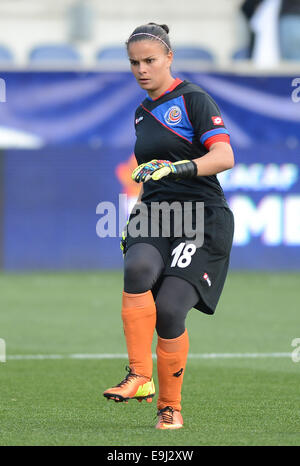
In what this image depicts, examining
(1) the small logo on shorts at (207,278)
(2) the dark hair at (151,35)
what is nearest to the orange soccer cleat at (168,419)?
(1) the small logo on shorts at (207,278)

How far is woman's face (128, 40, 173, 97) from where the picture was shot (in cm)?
478

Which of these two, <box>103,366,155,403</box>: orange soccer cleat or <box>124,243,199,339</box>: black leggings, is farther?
<box>124,243,199,339</box>: black leggings

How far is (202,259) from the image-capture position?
189 inches

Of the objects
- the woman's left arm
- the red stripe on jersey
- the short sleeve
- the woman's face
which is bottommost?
the woman's left arm

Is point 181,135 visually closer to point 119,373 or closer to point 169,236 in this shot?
point 169,236

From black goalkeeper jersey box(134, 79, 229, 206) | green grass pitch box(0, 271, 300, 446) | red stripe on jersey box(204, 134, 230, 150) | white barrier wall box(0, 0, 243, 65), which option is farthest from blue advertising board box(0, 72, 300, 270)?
red stripe on jersey box(204, 134, 230, 150)

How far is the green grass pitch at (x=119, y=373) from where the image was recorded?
470cm

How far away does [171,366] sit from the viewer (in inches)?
188

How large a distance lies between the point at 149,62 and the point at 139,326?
1213mm

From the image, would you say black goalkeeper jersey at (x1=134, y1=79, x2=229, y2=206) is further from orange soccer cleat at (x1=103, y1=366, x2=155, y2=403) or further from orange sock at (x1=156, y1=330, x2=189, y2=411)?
orange soccer cleat at (x1=103, y1=366, x2=155, y2=403)

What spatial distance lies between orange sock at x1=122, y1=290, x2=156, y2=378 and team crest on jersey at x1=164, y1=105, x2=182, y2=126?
791 mm

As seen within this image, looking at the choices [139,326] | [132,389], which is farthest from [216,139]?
[132,389]

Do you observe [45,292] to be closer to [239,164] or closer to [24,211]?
[24,211]

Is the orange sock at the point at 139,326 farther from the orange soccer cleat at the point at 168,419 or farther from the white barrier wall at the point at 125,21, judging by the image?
the white barrier wall at the point at 125,21
